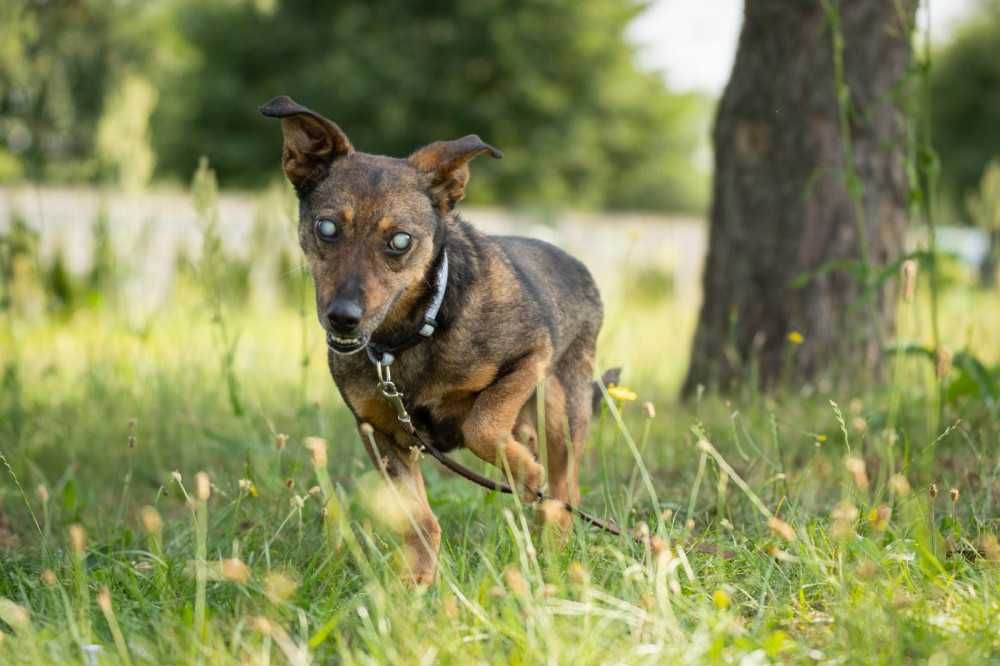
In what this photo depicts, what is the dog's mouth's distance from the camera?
3.50 m

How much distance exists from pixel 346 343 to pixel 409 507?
25.3 inches

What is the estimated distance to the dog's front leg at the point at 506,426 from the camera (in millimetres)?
3705

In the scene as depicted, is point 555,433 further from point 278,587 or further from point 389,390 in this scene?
point 278,587

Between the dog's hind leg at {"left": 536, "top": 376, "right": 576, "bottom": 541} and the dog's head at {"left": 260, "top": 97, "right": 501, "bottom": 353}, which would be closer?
the dog's head at {"left": 260, "top": 97, "right": 501, "bottom": 353}

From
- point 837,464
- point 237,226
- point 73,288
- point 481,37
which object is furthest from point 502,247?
point 481,37

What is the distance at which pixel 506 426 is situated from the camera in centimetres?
382

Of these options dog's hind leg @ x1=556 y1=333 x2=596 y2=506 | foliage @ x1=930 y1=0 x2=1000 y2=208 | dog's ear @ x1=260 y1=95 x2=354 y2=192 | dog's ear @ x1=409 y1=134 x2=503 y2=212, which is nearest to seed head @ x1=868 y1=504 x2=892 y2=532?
dog's hind leg @ x1=556 y1=333 x2=596 y2=506

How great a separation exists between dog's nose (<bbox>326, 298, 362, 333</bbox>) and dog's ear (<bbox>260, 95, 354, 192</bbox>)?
819mm

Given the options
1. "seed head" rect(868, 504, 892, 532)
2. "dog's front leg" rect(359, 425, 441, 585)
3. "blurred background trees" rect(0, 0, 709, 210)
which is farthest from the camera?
"blurred background trees" rect(0, 0, 709, 210)

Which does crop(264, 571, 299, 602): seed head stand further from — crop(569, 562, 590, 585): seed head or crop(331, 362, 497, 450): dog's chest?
crop(331, 362, 497, 450): dog's chest

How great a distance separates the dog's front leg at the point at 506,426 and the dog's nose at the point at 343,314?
64cm

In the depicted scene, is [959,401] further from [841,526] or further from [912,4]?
[841,526]

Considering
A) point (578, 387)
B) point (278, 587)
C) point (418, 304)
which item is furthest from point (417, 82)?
point (278, 587)

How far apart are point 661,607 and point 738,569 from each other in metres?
0.77
